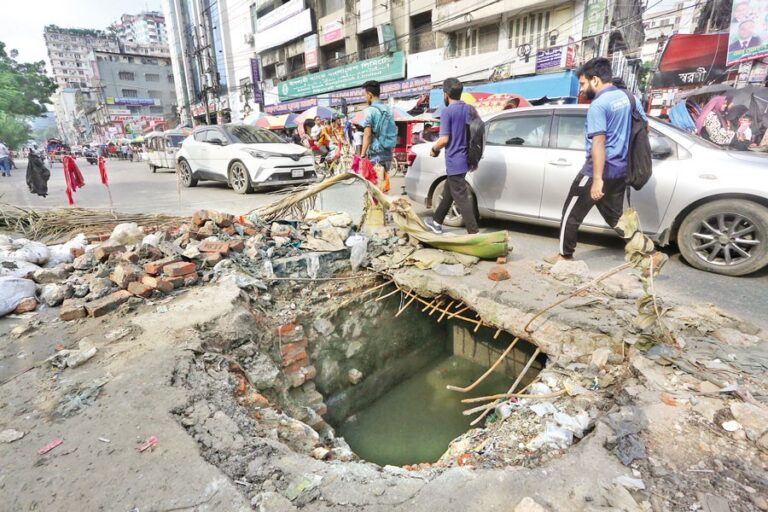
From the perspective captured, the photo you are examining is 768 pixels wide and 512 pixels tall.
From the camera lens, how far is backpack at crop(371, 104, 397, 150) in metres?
5.05

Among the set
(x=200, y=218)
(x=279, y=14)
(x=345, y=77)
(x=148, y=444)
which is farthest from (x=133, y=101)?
(x=148, y=444)

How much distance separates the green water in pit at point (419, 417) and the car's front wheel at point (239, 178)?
5.75 meters

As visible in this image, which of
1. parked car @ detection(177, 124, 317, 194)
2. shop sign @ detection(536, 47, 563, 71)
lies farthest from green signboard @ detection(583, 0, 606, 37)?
parked car @ detection(177, 124, 317, 194)

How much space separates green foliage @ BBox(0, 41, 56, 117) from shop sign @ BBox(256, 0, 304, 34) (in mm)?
19011

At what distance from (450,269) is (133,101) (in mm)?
69809

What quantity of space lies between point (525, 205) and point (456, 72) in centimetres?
1300

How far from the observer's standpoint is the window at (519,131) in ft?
14.2

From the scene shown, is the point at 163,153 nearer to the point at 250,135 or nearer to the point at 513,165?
the point at 250,135

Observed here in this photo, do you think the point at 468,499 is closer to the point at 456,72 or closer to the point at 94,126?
the point at 456,72

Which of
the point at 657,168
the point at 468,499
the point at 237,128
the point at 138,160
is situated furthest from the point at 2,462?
the point at 138,160

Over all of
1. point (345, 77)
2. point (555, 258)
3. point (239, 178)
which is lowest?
point (555, 258)

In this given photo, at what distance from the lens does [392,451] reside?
3.62 m

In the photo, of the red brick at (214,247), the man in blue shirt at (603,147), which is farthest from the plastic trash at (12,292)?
the man in blue shirt at (603,147)

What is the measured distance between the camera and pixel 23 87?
110ft
